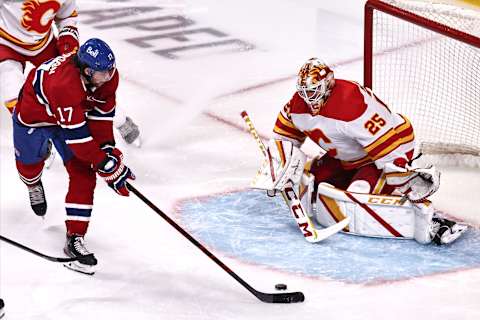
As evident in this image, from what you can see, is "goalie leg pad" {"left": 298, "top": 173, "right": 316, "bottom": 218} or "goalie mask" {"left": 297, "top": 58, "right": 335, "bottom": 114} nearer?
"goalie mask" {"left": 297, "top": 58, "right": 335, "bottom": 114}

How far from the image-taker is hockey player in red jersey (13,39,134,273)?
12.3ft

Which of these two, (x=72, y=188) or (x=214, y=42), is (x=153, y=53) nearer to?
(x=214, y=42)

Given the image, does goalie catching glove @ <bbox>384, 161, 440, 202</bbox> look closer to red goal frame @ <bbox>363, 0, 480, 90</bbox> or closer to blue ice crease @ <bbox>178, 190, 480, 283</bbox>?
blue ice crease @ <bbox>178, 190, 480, 283</bbox>

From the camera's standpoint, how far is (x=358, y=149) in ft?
13.6

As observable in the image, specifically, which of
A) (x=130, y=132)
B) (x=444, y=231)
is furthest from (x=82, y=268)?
(x=444, y=231)

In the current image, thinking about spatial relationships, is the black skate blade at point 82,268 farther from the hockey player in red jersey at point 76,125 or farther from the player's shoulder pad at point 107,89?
the player's shoulder pad at point 107,89

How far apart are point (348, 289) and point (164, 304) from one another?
59cm

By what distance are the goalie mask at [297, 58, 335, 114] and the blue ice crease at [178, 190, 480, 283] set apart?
1.62ft

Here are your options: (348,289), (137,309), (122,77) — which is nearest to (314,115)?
(348,289)

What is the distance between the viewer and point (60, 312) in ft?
12.3

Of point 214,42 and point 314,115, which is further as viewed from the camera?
point 214,42

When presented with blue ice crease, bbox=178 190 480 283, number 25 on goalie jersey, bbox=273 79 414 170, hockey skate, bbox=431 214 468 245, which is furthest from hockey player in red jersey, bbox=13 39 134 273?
hockey skate, bbox=431 214 468 245

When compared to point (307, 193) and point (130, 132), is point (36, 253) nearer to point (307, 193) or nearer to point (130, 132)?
point (307, 193)

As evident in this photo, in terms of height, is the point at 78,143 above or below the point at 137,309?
above
